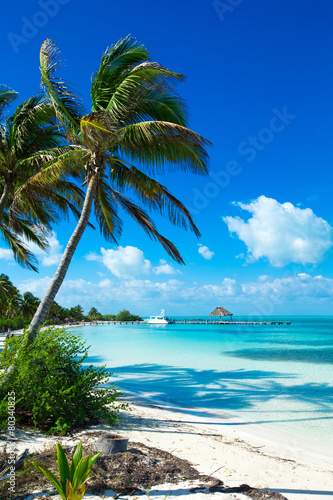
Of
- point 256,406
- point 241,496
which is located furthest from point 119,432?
point 256,406

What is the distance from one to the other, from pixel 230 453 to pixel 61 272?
429 cm

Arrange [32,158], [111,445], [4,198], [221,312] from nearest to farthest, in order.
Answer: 1. [111,445]
2. [32,158]
3. [4,198]
4. [221,312]

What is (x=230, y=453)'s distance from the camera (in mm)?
4809

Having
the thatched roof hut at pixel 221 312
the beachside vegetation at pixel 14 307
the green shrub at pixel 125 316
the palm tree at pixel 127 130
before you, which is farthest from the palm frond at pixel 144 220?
the green shrub at pixel 125 316

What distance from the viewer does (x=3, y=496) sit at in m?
2.91

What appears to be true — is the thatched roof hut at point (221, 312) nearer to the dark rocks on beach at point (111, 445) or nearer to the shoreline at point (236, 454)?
the shoreline at point (236, 454)

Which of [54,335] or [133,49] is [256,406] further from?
[133,49]

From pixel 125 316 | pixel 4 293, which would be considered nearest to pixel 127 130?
pixel 4 293

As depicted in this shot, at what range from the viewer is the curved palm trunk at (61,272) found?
5785mm

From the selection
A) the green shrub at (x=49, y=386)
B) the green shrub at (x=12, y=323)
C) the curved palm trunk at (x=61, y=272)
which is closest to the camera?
the green shrub at (x=49, y=386)

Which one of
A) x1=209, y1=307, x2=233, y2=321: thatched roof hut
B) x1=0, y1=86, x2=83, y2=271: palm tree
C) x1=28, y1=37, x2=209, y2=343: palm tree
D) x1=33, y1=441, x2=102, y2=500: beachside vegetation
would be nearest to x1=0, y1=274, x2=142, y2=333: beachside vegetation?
x1=0, y1=86, x2=83, y2=271: palm tree

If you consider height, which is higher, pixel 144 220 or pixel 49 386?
pixel 144 220

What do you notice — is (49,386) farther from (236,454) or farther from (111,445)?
(236,454)

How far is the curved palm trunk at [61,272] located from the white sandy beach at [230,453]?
5.88ft
